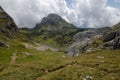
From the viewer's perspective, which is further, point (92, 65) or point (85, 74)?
point (92, 65)

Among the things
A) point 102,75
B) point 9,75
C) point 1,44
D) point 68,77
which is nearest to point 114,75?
point 102,75

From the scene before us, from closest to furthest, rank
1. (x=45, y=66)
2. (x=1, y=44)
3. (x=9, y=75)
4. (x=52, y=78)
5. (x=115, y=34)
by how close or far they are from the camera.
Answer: (x=52, y=78) < (x=9, y=75) < (x=45, y=66) < (x=115, y=34) < (x=1, y=44)

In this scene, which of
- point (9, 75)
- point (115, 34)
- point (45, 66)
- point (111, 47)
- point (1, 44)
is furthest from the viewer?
point (1, 44)

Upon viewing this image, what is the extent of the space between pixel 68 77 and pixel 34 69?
41.2 ft

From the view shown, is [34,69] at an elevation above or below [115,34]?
below

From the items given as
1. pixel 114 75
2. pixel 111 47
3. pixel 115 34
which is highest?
pixel 115 34

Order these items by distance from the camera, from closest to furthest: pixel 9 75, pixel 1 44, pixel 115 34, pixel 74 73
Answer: pixel 74 73
pixel 9 75
pixel 115 34
pixel 1 44

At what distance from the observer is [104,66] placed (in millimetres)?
45938

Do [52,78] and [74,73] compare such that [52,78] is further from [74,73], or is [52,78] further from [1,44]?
[1,44]

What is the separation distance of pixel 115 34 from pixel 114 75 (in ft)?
160

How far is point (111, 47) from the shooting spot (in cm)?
7462

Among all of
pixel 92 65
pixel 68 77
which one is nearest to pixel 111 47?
pixel 92 65

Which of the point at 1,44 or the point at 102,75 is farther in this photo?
the point at 1,44

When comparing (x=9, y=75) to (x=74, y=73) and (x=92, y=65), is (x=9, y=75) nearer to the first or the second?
(x=74, y=73)
